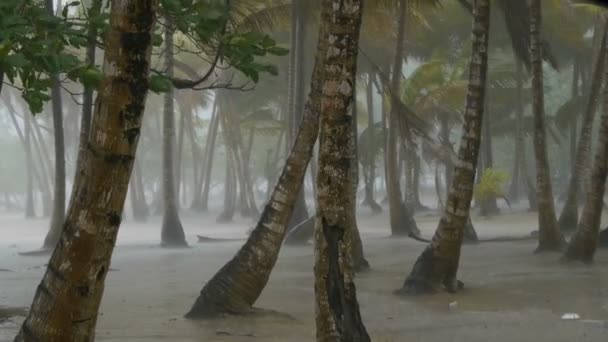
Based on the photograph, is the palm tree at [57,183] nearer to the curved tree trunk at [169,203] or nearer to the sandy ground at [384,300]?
the sandy ground at [384,300]

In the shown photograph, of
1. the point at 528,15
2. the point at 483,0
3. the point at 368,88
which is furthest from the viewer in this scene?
the point at 368,88

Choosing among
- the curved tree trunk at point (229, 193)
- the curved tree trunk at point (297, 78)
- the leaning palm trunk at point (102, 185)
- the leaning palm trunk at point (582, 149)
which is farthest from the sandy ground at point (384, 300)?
the curved tree trunk at point (229, 193)

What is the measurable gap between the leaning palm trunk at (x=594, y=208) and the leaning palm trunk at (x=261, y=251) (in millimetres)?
5901

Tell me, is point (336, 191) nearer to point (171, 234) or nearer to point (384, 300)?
point (384, 300)

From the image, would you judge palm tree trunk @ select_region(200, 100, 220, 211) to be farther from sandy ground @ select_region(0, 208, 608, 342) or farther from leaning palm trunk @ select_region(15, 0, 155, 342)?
leaning palm trunk @ select_region(15, 0, 155, 342)

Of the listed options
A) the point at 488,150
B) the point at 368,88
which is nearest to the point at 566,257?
the point at 488,150

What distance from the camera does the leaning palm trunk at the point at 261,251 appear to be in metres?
8.75

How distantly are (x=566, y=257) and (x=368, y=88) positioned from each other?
66.9 ft

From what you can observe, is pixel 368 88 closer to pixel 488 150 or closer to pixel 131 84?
pixel 488 150

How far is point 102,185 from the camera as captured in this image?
4.10 metres

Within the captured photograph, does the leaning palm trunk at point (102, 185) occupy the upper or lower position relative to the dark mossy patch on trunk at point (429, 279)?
upper

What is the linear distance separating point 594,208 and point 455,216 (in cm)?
338

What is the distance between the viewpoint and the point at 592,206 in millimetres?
12922

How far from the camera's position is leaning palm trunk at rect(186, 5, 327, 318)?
8.75 m
